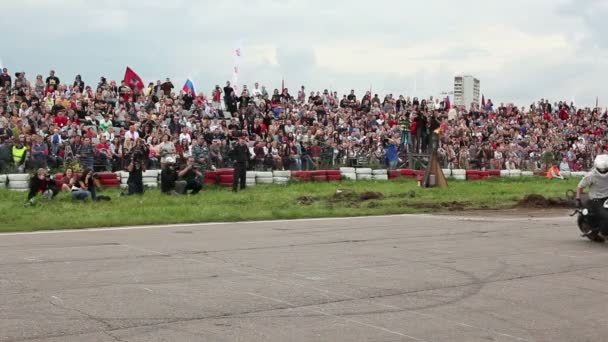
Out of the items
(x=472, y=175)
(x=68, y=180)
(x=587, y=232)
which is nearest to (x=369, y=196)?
(x=68, y=180)

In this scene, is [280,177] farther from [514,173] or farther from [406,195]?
[514,173]

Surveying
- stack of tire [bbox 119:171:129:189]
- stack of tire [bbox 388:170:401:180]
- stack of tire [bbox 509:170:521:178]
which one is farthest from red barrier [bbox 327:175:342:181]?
stack of tire [bbox 509:170:521:178]

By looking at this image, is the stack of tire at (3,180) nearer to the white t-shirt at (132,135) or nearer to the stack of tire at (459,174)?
the white t-shirt at (132,135)

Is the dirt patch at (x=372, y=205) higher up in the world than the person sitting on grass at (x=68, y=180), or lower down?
lower down

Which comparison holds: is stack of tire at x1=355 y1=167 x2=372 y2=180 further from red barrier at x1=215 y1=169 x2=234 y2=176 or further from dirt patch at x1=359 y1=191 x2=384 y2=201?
red barrier at x1=215 y1=169 x2=234 y2=176

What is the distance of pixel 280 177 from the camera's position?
94.1ft

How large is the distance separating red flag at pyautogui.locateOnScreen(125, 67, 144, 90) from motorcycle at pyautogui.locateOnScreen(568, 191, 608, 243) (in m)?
20.3

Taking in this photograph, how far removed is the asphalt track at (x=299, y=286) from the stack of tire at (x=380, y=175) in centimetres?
1533

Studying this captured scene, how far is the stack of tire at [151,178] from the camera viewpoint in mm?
24922

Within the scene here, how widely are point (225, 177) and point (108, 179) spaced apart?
406 centimetres

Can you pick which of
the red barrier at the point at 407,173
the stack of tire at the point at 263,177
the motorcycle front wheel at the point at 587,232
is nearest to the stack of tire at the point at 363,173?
the red barrier at the point at 407,173

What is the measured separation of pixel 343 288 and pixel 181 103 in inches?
870

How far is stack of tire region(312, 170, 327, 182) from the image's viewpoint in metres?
29.7

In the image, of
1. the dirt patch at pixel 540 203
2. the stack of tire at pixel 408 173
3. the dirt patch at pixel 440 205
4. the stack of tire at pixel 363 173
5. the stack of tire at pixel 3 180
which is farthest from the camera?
the stack of tire at pixel 408 173
